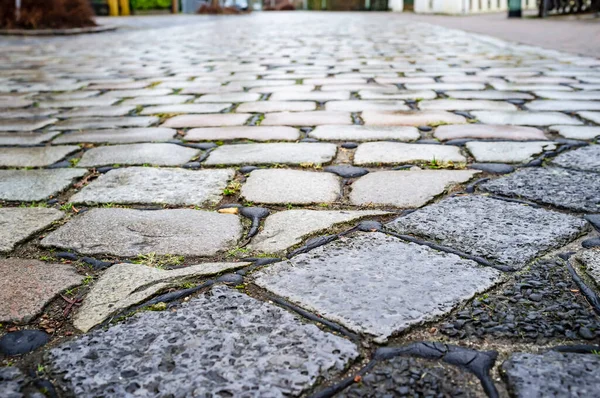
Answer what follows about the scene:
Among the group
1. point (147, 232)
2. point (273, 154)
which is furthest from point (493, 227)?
point (273, 154)


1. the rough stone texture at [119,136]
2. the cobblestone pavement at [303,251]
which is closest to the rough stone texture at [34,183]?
the cobblestone pavement at [303,251]

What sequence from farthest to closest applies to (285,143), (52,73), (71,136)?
1. (52,73)
2. (71,136)
3. (285,143)

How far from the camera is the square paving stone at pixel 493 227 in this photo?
1382 millimetres

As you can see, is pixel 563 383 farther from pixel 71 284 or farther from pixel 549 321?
pixel 71 284

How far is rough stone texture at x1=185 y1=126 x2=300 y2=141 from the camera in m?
2.63

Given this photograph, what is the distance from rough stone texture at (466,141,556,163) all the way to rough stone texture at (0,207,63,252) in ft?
5.11

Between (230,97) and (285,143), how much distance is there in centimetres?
143

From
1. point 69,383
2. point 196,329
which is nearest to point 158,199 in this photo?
point 196,329

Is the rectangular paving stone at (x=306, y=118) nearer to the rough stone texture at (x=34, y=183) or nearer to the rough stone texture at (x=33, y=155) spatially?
the rough stone texture at (x=33, y=155)

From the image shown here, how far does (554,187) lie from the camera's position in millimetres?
1819

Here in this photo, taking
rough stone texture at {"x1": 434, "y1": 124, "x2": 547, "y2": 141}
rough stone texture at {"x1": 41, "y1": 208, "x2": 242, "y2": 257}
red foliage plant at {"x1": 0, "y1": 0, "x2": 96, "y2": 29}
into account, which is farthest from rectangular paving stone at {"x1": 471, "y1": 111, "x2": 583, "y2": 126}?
red foliage plant at {"x1": 0, "y1": 0, "x2": 96, "y2": 29}

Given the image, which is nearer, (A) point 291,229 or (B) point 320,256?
(B) point 320,256

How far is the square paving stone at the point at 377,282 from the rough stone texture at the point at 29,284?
0.46 metres

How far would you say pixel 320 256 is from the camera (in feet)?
4.54
